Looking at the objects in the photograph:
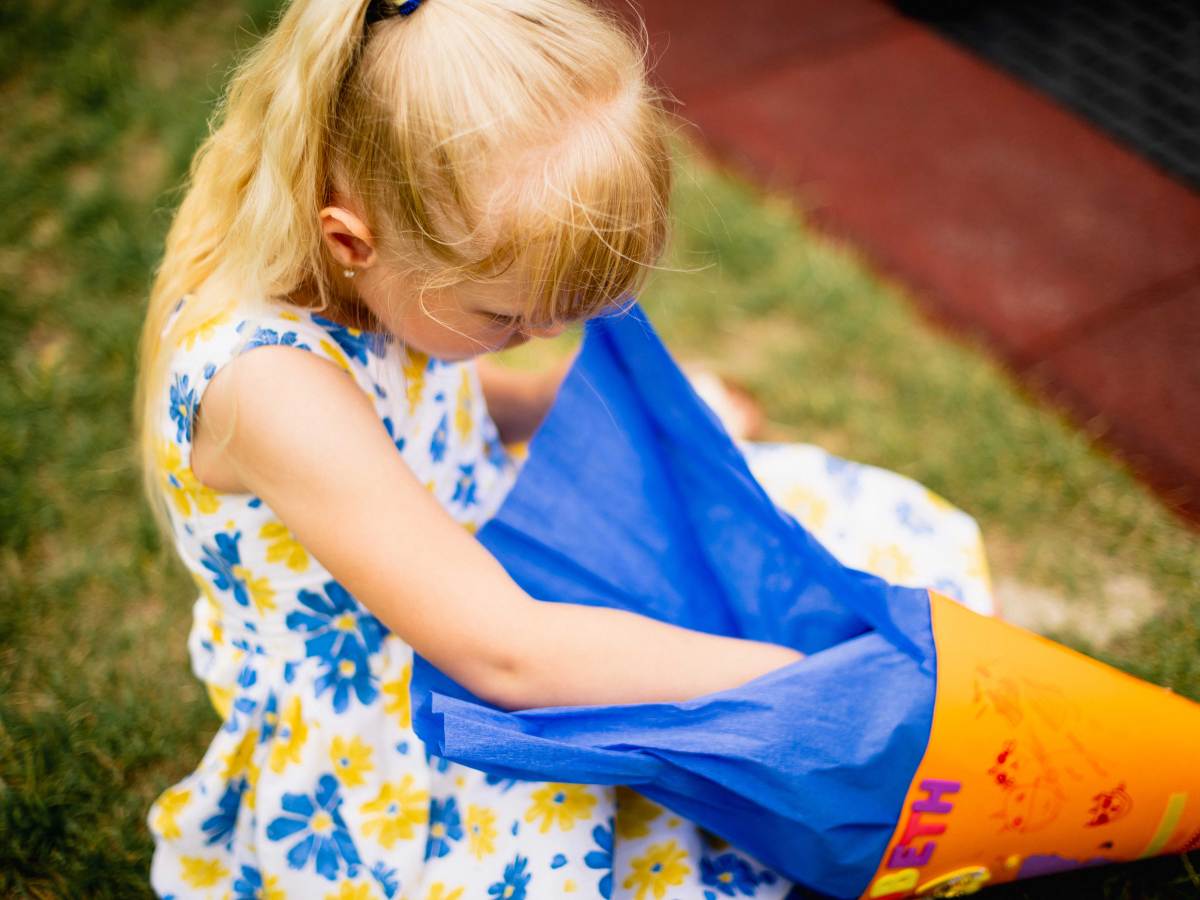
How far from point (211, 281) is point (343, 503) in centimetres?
28

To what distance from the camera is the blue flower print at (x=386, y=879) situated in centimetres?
101

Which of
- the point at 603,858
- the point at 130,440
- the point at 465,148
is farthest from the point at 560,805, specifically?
the point at 130,440

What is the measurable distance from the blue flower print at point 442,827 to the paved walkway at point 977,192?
1.25m

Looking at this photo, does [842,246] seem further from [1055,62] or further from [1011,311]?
[1055,62]

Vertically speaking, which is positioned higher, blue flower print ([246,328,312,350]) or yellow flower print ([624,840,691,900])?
blue flower print ([246,328,312,350])

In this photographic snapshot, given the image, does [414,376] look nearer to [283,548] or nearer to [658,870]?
[283,548]

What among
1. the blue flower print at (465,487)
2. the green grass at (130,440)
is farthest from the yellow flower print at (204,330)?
the green grass at (130,440)

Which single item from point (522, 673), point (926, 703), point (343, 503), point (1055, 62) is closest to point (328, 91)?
point (343, 503)

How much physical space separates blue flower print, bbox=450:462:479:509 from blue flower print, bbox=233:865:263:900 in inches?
17.7

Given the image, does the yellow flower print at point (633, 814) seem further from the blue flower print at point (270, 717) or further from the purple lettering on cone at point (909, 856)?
the blue flower print at point (270, 717)

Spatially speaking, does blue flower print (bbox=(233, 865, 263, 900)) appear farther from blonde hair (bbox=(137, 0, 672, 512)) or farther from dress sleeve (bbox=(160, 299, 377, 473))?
blonde hair (bbox=(137, 0, 672, 512))

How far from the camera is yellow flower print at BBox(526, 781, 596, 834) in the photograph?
103 centimetres

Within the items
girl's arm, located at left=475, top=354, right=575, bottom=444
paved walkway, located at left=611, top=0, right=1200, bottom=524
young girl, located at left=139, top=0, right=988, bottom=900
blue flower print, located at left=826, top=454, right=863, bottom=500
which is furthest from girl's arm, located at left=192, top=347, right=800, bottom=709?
paved walkway, located at left=611, top=0, right=1200, bottom=524

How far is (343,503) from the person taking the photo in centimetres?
91
